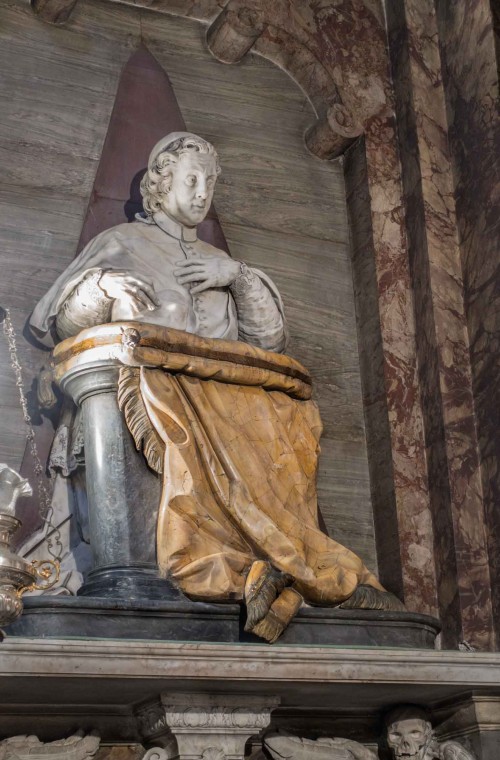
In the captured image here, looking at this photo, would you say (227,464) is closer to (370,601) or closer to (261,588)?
(261,588)

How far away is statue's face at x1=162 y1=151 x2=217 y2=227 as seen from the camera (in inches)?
230

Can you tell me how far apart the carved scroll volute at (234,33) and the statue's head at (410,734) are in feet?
12.0

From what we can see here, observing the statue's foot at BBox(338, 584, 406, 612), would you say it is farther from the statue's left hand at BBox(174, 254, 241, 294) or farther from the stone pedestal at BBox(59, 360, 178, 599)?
the statue's left hand at BBox(174, 254, 241, 294)

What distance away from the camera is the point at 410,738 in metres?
5.03

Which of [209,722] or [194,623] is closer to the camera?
[209,722]

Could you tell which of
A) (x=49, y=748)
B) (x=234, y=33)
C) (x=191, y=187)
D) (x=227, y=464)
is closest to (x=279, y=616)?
(x=227, y=464)

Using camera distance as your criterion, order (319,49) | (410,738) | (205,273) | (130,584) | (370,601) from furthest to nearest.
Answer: (319,49), (205,273), (370,601), (410,738), (130,584)

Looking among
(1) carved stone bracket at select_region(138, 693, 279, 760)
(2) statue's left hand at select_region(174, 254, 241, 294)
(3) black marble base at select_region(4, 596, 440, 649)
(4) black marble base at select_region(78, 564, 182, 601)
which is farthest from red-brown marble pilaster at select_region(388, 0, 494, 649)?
(4) black marble base at select_region(78, 564, 182, 601)

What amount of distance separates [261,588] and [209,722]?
52 cm

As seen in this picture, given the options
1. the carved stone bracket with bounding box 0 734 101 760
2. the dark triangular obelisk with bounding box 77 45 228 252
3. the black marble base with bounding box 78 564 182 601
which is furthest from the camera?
the dark triangular obelisk with bounding box 77 45 228 252

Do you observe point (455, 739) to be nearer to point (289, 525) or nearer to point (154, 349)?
point (289, 525)

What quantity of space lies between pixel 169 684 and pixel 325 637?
0.77m

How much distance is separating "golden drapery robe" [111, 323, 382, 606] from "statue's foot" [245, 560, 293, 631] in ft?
0.22

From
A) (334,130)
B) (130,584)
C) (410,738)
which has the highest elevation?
(334,130)
